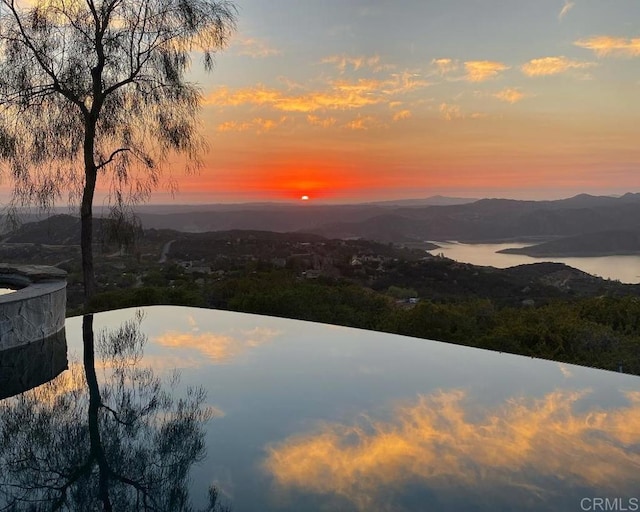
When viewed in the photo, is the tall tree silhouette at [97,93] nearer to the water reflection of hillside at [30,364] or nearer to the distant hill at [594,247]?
the water reflection of hillside at [30,364]

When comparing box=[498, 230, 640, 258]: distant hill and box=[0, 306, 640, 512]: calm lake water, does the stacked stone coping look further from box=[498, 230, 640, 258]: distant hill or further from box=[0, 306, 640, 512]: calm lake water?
box=[498, 230, 640, 258]: distant hill

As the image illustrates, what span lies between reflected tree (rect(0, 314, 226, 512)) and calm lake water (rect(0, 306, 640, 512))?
14mm

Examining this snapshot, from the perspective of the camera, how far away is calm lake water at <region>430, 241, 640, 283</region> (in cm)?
3512

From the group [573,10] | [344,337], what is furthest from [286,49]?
[344,337]

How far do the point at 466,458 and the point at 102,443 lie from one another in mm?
2029

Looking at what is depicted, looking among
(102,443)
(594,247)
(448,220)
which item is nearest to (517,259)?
(594,247)

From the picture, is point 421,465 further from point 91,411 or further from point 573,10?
point 573,10

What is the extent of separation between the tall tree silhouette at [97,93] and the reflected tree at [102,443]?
4.73 metres

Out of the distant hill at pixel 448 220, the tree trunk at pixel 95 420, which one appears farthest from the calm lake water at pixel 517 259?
the tree trunk at pixel 95 420

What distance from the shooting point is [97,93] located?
7.63 metres

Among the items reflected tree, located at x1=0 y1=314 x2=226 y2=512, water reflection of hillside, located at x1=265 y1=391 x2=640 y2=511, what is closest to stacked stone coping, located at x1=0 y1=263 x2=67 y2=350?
reflected tree, located at x1=0 y1=314 x2=226 y2=512

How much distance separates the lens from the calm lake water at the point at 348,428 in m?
2.32

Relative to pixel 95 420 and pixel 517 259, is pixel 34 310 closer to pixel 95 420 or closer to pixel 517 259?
pixel 95 420

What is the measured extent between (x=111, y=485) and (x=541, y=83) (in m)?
11.5
